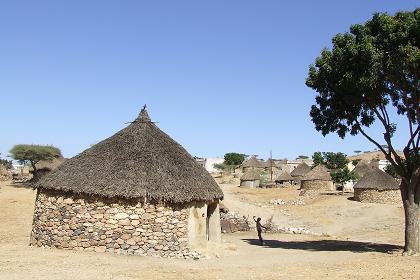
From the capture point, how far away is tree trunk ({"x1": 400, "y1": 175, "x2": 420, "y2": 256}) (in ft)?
58.7

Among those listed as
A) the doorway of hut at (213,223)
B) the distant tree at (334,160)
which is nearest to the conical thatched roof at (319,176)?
the distant tree at (334,160)

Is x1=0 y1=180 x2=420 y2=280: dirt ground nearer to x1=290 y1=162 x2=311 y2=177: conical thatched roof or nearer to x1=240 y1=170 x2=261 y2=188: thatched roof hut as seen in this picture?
x1=290 y1=162 x2=311 y2=177: conical thatched roof

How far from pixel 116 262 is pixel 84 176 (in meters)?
4.01

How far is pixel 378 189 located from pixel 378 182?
2.21 feet

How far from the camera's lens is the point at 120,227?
16.5 meters

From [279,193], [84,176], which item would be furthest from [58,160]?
[84,176]

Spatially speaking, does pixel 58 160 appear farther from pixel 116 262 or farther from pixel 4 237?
pixel 116 262

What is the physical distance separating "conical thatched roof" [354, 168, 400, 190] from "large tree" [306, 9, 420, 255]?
21.8 meters

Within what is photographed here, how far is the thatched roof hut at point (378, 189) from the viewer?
1577 inches

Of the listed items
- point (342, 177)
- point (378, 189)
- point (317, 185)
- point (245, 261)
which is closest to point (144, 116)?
point (245, 261)

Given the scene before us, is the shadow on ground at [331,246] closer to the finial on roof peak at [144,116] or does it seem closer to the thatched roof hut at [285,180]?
the finial on roof peak at [144,116]

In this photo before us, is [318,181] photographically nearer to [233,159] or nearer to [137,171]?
[137,171]

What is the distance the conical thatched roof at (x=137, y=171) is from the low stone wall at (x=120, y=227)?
1.60 feet

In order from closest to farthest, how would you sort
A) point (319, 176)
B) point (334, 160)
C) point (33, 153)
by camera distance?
1. point (319, 176)
2. point (33, 153)
3. point (334, 160)
